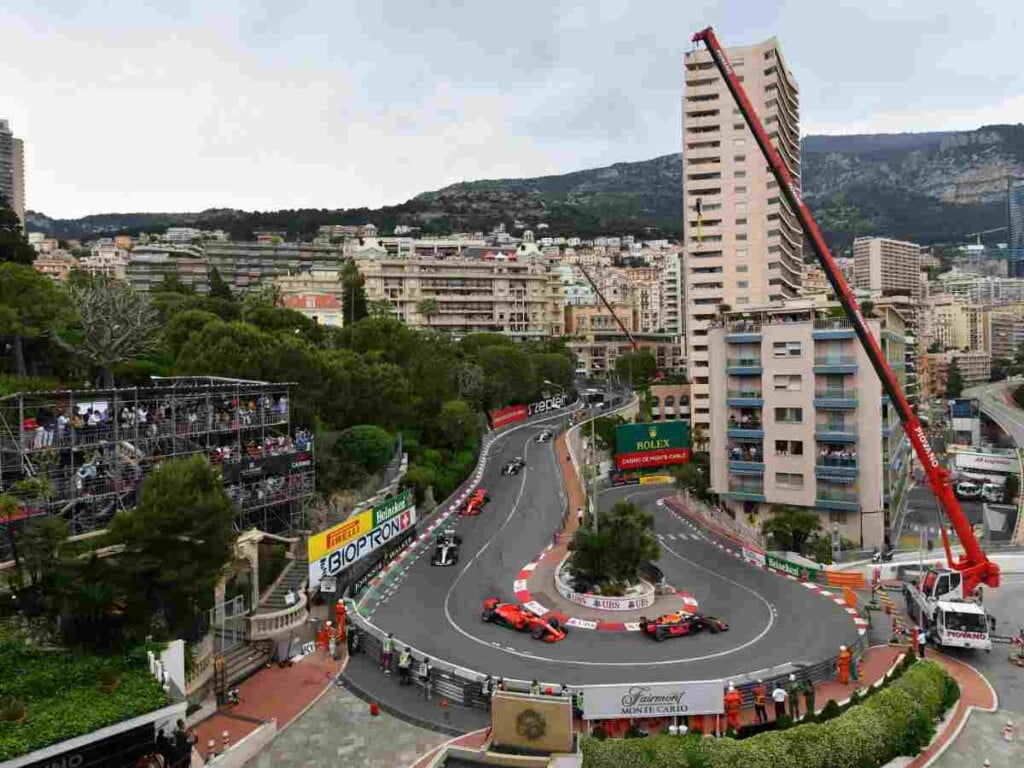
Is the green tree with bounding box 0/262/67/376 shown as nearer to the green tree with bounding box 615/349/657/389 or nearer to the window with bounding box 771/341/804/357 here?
the window with bounding box 771/341/804/357

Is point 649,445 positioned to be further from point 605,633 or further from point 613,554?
point 605,633

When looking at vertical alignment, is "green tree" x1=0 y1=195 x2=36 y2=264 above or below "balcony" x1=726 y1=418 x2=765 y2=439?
above

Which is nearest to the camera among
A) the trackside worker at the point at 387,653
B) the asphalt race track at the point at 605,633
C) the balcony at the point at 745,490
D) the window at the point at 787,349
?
the trackside worker at the point at 387,653

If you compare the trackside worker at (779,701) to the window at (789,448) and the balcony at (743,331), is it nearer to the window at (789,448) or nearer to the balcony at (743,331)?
the window at (789,448)

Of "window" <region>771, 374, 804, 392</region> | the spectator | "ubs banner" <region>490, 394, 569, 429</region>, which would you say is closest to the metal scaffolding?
the spectator

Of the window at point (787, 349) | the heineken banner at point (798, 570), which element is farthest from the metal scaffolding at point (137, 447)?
the window at point (787, 349)
